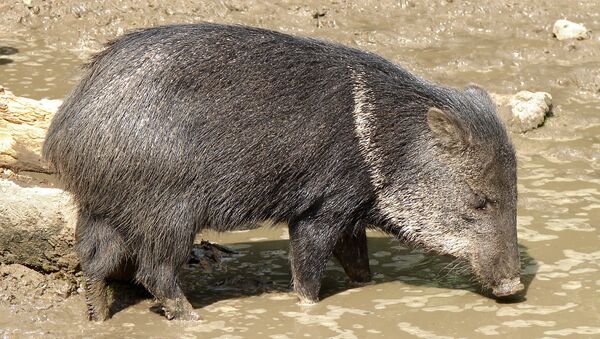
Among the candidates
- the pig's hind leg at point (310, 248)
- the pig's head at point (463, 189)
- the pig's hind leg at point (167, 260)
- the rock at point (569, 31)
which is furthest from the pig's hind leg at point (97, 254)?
the rock at point (569, 31)

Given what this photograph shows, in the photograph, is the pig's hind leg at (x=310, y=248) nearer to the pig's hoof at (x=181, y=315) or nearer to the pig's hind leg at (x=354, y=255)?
the pig's hind leg at (x=354, y=255)

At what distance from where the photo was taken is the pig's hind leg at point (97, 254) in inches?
244

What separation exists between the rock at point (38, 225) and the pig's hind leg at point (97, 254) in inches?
8.4

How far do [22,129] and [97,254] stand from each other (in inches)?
56.3

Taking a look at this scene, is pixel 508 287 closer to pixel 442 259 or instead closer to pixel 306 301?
pixel 442 259

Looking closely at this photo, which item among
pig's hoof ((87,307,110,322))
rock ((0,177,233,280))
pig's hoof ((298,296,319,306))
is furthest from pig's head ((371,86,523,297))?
rock ((0,177,233,280))

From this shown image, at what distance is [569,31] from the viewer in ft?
35.5

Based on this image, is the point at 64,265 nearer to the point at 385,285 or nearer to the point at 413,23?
the point at 385,285

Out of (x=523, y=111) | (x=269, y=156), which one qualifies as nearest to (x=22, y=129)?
(x=269, y=156)

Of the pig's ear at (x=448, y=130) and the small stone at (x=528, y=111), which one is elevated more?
the small stone at (x=528, y=111)

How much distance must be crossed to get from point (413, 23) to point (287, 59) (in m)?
5.09

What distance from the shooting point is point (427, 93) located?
21.9 ft

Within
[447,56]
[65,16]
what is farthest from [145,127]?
[65,16]

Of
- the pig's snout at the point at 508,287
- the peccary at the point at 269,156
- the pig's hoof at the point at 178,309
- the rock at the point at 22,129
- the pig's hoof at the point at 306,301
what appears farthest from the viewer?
the rock at the point at 22,129
